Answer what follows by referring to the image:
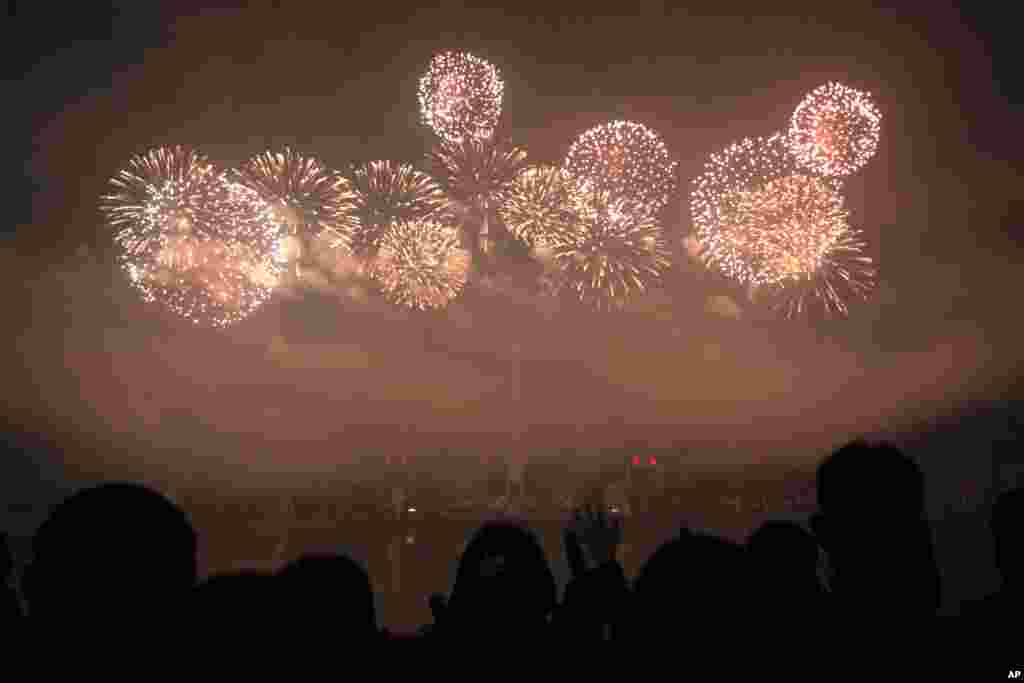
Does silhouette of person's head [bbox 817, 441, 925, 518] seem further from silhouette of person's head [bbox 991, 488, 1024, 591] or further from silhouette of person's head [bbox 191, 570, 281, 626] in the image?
silhouette of person's head [bbox 191, 570, 281, 626]

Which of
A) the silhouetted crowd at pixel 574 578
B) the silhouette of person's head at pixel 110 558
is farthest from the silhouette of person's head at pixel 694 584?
the silhouette of person's head at pixel 110 558

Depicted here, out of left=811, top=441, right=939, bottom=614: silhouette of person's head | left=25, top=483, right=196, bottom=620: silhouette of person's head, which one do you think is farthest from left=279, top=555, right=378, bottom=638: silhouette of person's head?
left=811, top=441, right=939, bottom=614: silhouette of person's head

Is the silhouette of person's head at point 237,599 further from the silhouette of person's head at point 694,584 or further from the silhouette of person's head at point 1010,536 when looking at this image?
the silhouette of person's head at point 1010,536

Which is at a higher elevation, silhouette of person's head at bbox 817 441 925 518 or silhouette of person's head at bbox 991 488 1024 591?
silhouette of person's head at bbox 817 441 925 518

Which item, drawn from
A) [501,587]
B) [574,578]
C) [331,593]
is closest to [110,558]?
[331,593]

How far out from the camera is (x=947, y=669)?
283 cm

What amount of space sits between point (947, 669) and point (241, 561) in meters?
30.7

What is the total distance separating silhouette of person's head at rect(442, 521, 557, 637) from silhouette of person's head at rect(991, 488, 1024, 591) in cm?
203

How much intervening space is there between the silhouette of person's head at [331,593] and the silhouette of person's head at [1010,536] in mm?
2791

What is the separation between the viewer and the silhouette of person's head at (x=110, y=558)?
2.43m

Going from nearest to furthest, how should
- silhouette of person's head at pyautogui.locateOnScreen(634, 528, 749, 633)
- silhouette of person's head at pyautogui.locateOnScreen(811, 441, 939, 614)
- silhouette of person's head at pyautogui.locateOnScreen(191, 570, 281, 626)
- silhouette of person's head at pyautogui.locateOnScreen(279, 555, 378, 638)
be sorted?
silhouette of person's head at pyautogui.locateOnScreen(634, 528, 749, 633), silhouette of person's head at pyautogui.locateOnScreen(191, 570, 281, 626), silhouette of person's head at pyautogui.locateOnScreen(279, 555, 378, 638), silhouette of person's head at pyautogui.locateOnScreen(811, 441, 939, 614)

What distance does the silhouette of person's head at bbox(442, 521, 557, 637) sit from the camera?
3182mm

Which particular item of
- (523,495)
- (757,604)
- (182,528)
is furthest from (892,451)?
(523,495)

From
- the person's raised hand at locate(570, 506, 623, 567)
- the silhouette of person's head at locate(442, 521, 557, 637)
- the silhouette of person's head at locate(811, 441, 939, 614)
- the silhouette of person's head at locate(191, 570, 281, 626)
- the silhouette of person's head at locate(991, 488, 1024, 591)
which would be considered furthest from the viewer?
the person's raised hand at locate(570, 506, 623, 567)
